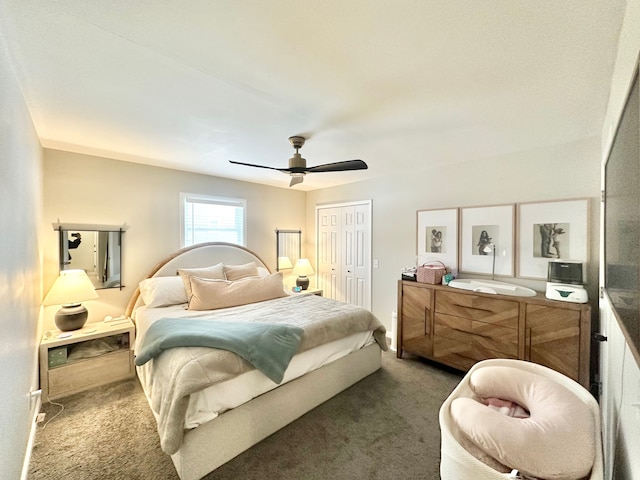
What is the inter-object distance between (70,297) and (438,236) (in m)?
3.99

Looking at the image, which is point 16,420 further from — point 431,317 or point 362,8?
point 431,317

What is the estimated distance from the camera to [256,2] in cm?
107

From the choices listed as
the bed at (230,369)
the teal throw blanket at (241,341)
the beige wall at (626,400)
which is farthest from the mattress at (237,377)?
the beige wall at (626,400)

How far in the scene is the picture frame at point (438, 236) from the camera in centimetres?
323

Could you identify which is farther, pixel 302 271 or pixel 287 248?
pixel 287 248

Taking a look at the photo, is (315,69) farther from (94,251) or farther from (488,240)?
(94,251)

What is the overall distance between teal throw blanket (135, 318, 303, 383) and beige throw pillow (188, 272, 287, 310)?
0.70 metres

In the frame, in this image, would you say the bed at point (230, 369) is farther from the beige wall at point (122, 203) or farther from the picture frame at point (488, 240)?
the picture frame at point (488, 240)

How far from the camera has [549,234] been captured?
257 centimetres

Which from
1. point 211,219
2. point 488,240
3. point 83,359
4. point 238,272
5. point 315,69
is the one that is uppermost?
point 315,69

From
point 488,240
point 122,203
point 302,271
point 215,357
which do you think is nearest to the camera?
point 215,357

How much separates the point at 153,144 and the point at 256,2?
2.13 meters

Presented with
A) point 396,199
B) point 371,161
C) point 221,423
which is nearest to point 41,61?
point 221,423

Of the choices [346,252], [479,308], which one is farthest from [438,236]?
[346,252]
